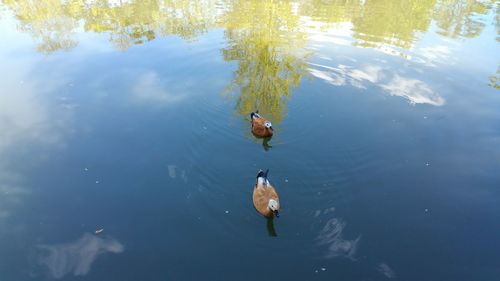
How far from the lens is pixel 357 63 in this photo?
20.3 meters

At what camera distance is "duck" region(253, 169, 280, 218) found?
35.2 ft

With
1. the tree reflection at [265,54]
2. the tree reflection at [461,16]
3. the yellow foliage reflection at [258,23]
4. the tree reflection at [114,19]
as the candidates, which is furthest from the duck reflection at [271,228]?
the tree reflection at [461,16]

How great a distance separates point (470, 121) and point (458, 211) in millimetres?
6186

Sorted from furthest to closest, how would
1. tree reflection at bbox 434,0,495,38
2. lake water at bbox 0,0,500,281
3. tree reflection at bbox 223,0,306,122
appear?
tree reflection at bbox 434,0,495,38 → tree reflection at bbox 223,0,306,122 → lake water at bbox 0,0,500,281

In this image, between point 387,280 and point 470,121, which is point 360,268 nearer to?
point 387,280

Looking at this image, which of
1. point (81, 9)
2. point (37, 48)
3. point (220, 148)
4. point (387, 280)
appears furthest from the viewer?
point (81, 9)

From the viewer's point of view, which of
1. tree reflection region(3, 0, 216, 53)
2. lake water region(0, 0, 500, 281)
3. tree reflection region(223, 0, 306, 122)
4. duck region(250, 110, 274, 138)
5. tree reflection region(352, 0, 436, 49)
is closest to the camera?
lake water region(0, 0, 500, 281)

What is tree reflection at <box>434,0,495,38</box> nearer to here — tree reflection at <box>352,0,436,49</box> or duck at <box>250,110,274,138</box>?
tree reflection at <box>352,0,436,49</box>

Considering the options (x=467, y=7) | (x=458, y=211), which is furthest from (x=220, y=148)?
(x=467, y=7)

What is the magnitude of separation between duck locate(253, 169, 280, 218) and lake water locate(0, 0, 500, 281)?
1.05 feet

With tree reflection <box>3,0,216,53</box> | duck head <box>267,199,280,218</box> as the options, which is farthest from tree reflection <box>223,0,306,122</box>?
duck head <box>267,199,280,218</box>

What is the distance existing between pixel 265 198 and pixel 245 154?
2.98m

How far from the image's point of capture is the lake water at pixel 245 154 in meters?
10.2

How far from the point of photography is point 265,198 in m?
11.1
